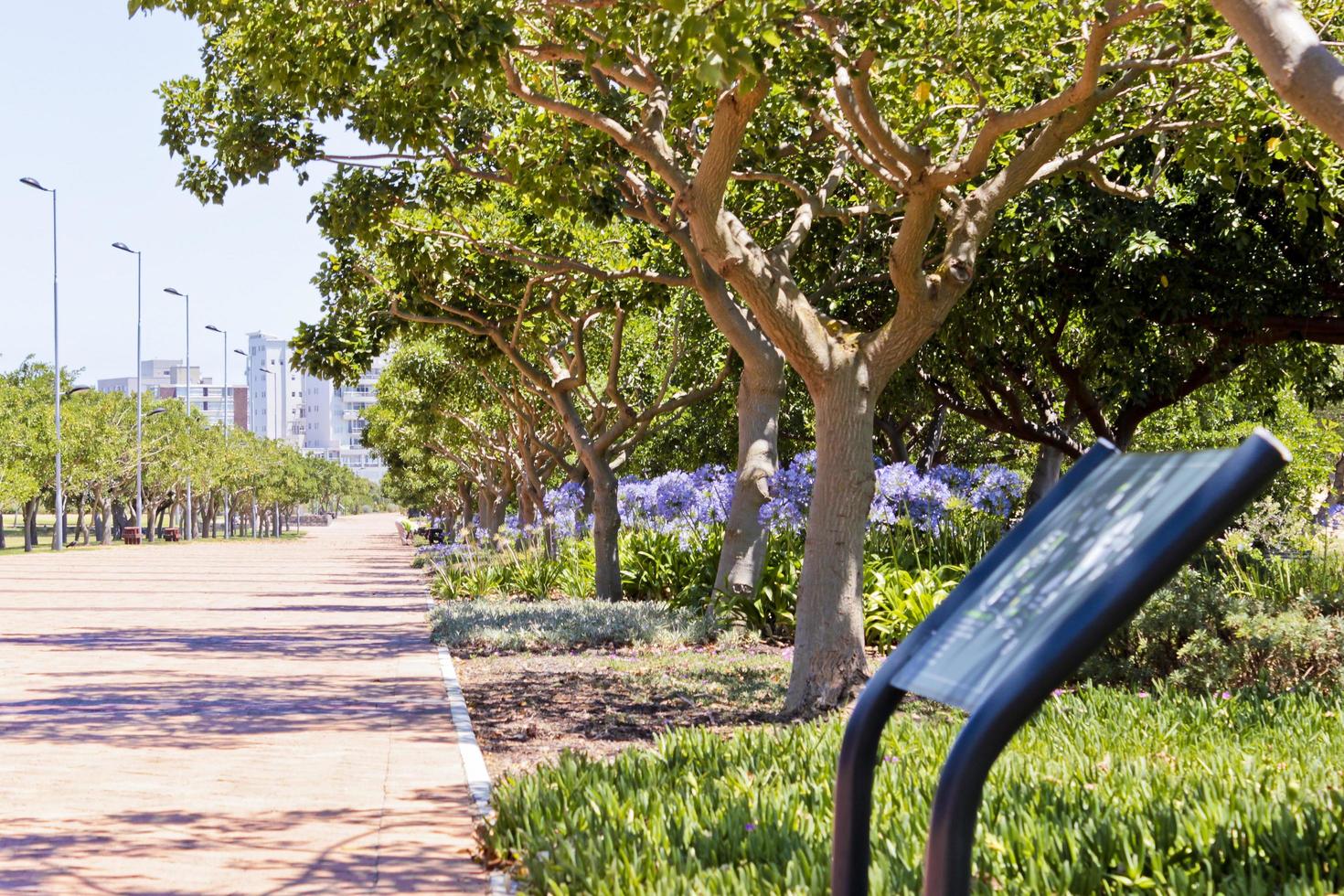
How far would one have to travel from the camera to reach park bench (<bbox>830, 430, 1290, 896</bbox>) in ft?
7.23

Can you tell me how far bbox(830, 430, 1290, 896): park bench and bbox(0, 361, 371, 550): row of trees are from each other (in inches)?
1893

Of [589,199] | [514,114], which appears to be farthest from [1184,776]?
[514,114]

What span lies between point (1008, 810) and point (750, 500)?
28.3 feet

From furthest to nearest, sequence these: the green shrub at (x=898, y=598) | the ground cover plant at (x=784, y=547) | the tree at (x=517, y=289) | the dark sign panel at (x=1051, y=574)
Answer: the tree at (x=517, y=289)
the ground cover plant at (x=784, y=547)
the green shrub at (x=898, y=598)
the dark sign panel at (x=1051, y=574)

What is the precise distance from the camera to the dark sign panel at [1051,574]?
7.61ft

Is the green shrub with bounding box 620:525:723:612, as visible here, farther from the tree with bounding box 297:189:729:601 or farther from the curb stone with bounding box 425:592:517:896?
the curb stone with bounding box 425:592:517:896

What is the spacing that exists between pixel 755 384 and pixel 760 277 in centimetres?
486

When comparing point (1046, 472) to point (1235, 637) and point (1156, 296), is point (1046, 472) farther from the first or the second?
point (1235, 637)

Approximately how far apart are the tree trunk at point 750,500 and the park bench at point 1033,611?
10.2 meters

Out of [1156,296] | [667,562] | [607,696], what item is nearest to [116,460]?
[667,562]

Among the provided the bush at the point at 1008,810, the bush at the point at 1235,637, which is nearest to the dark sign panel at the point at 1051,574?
the bush at the point at 1008,810

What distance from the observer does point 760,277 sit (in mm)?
8203

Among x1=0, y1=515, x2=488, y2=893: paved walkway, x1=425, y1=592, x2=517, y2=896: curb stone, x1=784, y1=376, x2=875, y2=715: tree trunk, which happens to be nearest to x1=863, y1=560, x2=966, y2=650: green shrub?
x1=784, y1=376, x2=875, y2=715: tree trunk

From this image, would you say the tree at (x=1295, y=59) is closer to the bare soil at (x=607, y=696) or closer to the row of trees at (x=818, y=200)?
the row of trees at (x=818, y=200)
